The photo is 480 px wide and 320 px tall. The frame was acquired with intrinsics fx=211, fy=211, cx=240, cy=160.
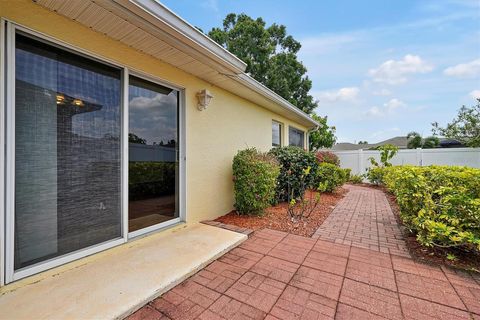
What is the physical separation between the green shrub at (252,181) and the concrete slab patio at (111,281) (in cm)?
142

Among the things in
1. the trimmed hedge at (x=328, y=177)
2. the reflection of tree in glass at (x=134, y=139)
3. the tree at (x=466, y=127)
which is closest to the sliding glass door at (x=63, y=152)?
the reflection of tree in glass at (x=134, y=139)

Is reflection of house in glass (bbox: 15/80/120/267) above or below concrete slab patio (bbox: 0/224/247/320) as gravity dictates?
above

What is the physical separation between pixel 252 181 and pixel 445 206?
121 inches

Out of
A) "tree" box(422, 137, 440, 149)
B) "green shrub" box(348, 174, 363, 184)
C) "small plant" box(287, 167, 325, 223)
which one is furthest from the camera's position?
"tree" box(422, 137, 440, 149)

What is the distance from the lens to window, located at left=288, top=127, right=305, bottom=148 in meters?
9.30

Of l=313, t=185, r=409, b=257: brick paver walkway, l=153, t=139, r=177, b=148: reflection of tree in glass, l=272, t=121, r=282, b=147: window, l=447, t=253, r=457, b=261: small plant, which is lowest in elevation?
l=313, t=185, r=409, b=257: brick paver walkway

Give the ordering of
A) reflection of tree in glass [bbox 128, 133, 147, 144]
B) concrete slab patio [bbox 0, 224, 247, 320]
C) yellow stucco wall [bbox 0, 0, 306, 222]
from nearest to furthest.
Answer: concrete slab patio [bbox 0, 224, 247, 320], yellow stucco wall [bbox 0, 0, 306, 222], reflection of tree in glass [bbox 128, 133, 147, 144]

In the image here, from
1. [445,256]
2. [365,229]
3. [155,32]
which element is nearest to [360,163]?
[365,229]

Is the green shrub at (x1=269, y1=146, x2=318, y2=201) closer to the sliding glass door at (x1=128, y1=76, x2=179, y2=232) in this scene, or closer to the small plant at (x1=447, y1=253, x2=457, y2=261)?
the sliding glass door at (x1=128, y1=76, x2=179, y2=232)

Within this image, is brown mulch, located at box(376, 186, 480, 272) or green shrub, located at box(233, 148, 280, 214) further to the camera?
green shrub, located at box(233, 148, 280, 214)

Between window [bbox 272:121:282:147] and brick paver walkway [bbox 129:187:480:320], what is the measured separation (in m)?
4.95

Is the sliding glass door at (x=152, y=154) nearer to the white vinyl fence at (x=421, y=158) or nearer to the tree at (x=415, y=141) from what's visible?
the white vinyl fence at (x=421, y=158)

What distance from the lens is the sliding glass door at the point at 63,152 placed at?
6.91ft

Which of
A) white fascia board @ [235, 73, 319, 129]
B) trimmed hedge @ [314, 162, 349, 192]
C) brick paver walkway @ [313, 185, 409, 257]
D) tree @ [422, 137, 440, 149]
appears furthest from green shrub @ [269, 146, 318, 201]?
tree @ [422, 137, 440, 149]
